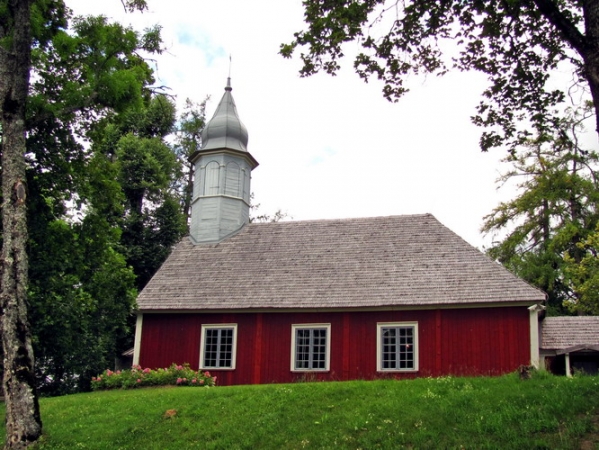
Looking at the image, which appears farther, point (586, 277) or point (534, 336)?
point (586, 277)

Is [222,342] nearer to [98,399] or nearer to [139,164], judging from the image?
[98,399]

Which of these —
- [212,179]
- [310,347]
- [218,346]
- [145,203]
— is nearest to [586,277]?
[310,347]

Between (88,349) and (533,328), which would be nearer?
(533,328)

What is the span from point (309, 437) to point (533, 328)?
395 inches

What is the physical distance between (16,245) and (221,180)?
14352 millimetres

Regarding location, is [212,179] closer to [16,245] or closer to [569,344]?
[569,344]

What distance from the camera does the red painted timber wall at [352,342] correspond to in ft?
63.6

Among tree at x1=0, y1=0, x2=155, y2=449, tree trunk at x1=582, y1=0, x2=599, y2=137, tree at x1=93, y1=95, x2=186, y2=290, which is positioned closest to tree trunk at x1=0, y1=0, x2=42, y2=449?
tree at x1=0, y1=0, x2=155, y2=449

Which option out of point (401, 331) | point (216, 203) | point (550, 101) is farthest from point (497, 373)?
point (216, 203)

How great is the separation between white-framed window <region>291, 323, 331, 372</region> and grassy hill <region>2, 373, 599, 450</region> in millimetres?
5702

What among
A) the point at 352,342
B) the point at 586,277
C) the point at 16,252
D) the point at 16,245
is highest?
the point at 586,277

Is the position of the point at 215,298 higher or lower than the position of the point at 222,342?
higher

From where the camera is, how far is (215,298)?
72.5 feet

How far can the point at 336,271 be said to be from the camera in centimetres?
2227
